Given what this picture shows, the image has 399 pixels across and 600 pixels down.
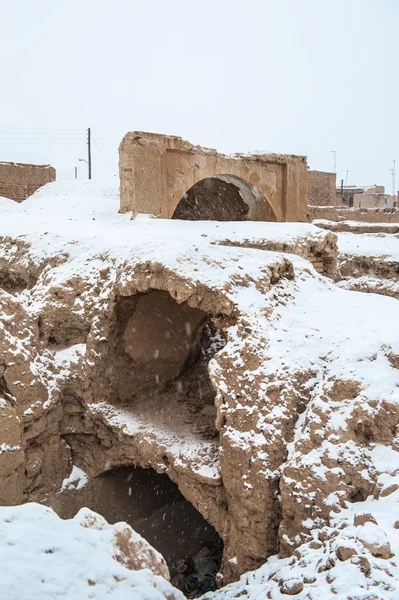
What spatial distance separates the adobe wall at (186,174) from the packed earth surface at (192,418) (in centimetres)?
211

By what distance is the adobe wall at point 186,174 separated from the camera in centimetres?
1216

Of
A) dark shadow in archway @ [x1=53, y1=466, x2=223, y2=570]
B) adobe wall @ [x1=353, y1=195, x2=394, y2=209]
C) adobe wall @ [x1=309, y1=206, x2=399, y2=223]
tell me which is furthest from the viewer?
adobe wall @ [x1=353, y1=195, x2=394, y2=209]

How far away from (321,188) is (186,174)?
45.1 feet

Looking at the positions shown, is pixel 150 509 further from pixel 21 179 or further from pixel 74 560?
pixel 21 179

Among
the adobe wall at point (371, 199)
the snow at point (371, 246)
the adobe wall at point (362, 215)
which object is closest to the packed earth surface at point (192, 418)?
the snow at point (371, 246)

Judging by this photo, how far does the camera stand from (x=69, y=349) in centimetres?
800

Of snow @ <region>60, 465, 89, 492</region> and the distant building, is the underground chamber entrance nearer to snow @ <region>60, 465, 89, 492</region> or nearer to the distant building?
snow @ <region>60, 465, 89, 492</region>

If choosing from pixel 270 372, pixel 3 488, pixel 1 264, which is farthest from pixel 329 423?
pixel 1 264

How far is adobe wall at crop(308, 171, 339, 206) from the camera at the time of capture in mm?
25094

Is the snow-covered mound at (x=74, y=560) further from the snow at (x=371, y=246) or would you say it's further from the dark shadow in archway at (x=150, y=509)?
the snow at (x=371, y=246)

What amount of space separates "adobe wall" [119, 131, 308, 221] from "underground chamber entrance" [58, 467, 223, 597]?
229 inches

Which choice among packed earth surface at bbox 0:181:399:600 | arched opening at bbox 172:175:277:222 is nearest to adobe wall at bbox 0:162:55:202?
arched opening at bbox 172:175:277:222

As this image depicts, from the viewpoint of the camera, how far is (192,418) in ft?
26.2

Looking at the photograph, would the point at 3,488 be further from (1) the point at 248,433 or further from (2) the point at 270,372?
(2) the point at 270,372
